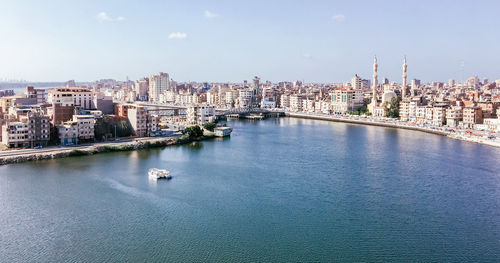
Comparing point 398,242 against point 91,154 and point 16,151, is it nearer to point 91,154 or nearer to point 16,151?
point 91,154

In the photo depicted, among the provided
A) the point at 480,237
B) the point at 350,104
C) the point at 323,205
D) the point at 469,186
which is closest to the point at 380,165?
the point at 469,186

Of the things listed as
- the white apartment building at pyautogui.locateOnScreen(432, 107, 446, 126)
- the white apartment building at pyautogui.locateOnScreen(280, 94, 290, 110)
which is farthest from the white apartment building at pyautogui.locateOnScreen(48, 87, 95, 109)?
the white apartment building at pyautogui.locateOnScreen(280, 94, 290, 110)

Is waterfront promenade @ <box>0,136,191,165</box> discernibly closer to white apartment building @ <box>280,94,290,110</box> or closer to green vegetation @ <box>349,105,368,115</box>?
green vegetation @ <box>349,105,368,115</box>

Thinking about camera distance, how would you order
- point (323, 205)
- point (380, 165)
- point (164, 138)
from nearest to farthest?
point (323, 205)
point (380, 165)
point (164, 138)

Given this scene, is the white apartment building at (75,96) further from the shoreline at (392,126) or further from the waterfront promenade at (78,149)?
the shoreline at (392,126)

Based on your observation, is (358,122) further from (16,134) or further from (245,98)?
(16,134)
